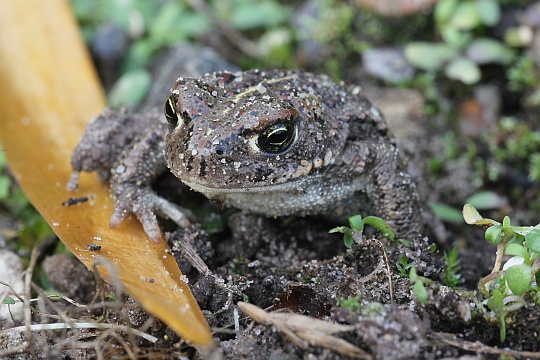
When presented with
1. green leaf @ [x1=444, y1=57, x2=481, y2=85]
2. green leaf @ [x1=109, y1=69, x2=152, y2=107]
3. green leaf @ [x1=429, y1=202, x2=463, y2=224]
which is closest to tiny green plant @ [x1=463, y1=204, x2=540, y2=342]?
green leaf @ [x1=429, y1=202, x2=463, y2=224]

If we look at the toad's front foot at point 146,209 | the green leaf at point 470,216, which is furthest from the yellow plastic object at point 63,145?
the green leaf at point 470,216

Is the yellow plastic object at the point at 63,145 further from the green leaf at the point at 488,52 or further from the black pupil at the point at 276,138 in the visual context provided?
the green leaf at the point at 488,52

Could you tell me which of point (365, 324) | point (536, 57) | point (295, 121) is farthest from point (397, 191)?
point (536, 57)

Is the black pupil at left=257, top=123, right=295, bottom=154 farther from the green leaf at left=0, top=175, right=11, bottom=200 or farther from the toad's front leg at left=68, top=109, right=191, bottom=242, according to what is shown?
the green leaf at left=0, top=175, right=11, bottom=200

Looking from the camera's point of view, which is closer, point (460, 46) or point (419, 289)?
point (419, 289)

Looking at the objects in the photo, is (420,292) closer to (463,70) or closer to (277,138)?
(277,138)

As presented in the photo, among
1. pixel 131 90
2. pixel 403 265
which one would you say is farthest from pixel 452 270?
pixel 131 90

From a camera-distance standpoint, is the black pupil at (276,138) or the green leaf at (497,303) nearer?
the green leaf at (497,303)
